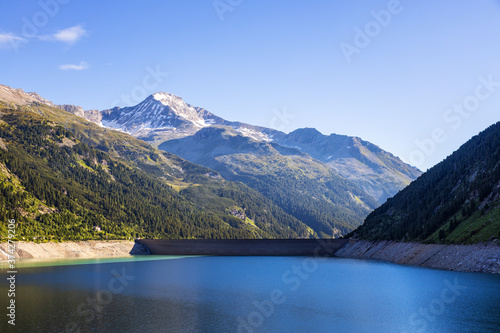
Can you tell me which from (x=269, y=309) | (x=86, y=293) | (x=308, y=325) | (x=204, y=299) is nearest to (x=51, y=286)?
(x=86, y=293)

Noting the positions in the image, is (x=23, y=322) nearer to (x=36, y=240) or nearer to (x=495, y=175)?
(x=495, y=175)

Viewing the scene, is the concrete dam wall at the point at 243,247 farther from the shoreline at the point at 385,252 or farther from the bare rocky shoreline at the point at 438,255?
the bare rocky shoreline at the point at 438,255

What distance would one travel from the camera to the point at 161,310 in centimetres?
5066

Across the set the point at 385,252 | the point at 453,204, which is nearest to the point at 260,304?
the point at 453,204

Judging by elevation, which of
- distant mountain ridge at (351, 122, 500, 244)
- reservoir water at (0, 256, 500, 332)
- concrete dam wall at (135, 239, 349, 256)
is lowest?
concrete dam wall at (135, 239, 349, 256)

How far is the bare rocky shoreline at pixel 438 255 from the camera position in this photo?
76.6 metres

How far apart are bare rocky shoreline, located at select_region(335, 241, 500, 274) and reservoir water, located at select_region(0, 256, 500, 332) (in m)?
4.11

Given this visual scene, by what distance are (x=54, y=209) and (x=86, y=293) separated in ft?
452

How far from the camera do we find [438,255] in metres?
96.8

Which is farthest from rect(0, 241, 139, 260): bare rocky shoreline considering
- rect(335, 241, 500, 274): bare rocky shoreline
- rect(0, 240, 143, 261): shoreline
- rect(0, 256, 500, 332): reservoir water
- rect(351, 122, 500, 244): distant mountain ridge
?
rect(351, 122, 500, 244): distant mountain ridge

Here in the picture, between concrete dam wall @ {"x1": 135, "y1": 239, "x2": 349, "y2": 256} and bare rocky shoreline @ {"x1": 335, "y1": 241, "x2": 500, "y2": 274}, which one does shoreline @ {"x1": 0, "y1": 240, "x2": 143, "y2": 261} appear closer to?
concrete dam wall @ {"x1": 135, "y1": 239, "x2": 349, "y2": 256}

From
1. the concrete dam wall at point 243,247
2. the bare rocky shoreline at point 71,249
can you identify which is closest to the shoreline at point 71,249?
the bare rocky shoreline at point 71,249

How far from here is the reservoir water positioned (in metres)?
42.8

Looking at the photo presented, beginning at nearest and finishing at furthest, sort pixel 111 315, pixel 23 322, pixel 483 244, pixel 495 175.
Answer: pixel 23 322 < pixel 111 315 < pixel 483 244 < pixel 495 175
